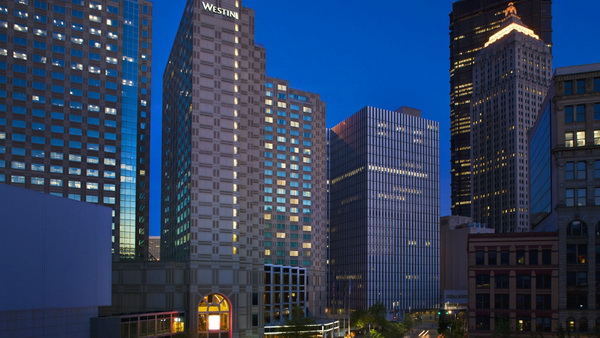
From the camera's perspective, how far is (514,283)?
95.8 meters

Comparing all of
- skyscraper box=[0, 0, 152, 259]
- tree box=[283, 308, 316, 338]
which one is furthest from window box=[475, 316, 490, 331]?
skyscraper box=[0, 0, 152, 259]

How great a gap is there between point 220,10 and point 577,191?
7723 cm

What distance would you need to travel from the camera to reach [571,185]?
9162cm

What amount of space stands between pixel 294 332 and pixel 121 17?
111 metres

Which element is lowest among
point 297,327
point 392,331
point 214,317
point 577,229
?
point 392,331

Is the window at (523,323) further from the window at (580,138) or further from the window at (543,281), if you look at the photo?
the window at (580,138)

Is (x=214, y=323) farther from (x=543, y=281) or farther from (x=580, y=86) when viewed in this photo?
(x=580, y=86)

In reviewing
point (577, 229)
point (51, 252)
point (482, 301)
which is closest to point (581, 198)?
point (577, 229)

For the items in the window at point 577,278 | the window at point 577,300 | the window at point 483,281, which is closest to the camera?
the window at point 577,300

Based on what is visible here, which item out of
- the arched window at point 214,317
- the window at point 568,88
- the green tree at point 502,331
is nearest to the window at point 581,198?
the window at point 568,88

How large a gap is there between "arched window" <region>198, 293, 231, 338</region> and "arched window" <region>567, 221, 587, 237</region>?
6377 cm

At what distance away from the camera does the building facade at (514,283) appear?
92500 mm

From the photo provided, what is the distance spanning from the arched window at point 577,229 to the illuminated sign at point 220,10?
254ft

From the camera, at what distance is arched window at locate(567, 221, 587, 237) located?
90.7 m
